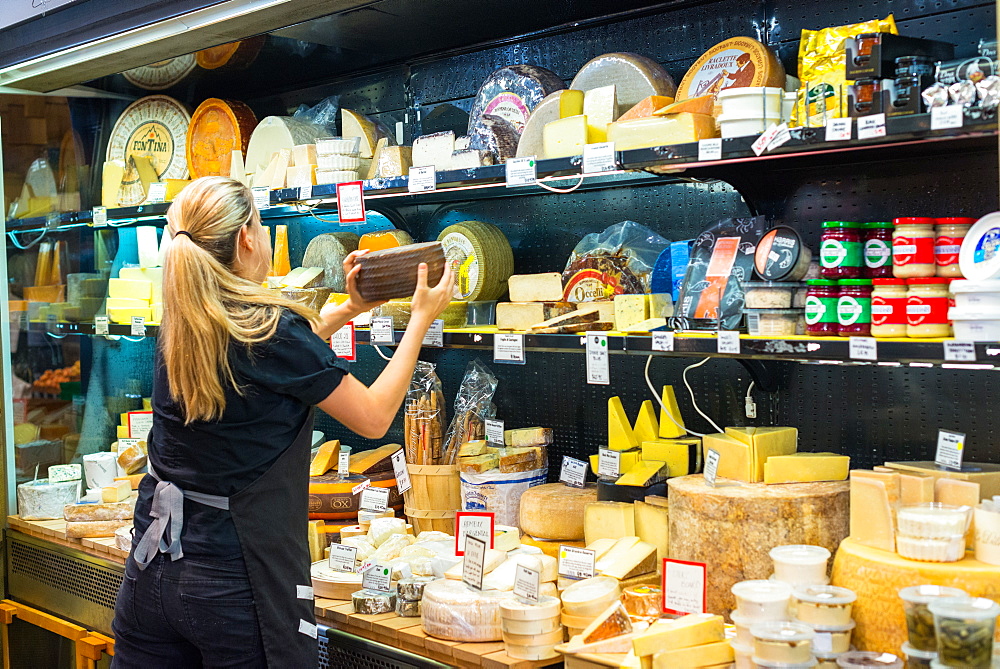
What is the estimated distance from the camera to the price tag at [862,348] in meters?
2.21

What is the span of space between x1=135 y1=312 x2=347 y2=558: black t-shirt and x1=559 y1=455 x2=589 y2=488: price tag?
1.11 metres

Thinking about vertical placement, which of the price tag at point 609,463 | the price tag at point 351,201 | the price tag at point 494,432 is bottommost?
the price tag at point 609,463

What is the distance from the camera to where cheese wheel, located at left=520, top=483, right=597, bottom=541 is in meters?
2.96

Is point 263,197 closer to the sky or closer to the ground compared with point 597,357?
closer to the sky

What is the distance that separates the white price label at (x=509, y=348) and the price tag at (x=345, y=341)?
649mm

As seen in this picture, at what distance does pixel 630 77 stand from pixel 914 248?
40.7 inches

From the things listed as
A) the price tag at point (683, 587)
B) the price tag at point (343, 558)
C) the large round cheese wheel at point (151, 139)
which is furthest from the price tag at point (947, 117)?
the large round cheese wheel at point (151, 139)

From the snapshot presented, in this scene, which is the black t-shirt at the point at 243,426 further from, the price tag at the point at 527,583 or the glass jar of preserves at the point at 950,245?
the glass jar of preserves at the point at 950,245

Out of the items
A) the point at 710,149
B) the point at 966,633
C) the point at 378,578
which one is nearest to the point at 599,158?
the point at 710,149

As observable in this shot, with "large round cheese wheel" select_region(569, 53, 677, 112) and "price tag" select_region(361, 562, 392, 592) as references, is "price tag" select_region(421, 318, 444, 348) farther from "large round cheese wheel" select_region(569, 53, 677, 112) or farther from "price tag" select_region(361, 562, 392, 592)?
"large round cheese wheel" select_region(569, 53, 677, 112)

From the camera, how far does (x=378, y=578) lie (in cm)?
278

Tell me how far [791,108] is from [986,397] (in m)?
0.94

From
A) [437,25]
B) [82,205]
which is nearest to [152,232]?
[82,205]

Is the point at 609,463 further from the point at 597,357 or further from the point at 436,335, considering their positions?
the point at 436,335
